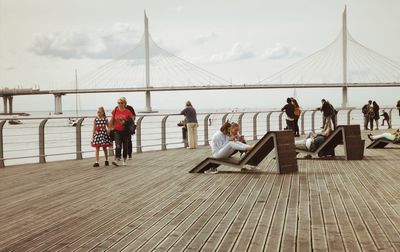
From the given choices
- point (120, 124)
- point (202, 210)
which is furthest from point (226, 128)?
point (202, 210)

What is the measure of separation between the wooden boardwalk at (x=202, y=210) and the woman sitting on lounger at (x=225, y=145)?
324 millimetres

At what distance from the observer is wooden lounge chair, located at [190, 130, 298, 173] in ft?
29.6

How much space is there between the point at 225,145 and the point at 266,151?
641 millimetres

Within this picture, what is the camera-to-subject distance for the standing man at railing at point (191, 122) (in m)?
15.8

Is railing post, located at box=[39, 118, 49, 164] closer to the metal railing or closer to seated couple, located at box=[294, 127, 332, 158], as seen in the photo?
the metal railing

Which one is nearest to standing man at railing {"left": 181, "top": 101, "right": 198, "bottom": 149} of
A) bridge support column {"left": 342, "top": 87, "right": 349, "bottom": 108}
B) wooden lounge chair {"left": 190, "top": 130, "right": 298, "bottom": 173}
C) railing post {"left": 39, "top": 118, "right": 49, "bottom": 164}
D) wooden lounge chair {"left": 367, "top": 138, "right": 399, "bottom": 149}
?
wooden lounge chair {"left": 367, "top": 138, "right": 399, "bottom": 149}

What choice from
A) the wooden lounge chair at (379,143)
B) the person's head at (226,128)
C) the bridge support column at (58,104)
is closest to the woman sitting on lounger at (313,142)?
the person's head at (226,128)

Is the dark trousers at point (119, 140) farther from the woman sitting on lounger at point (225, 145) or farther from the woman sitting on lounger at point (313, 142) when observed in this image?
the woman sitting on lounger at point (313, 142)

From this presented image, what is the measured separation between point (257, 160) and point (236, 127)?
68 centimetres

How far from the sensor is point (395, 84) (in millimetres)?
54406

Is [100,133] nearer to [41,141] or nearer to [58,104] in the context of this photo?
[41,141]

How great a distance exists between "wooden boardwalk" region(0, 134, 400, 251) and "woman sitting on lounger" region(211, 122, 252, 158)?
1.06ft

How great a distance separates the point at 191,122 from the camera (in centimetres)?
1590

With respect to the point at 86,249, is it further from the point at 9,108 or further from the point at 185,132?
the point at 9,108
